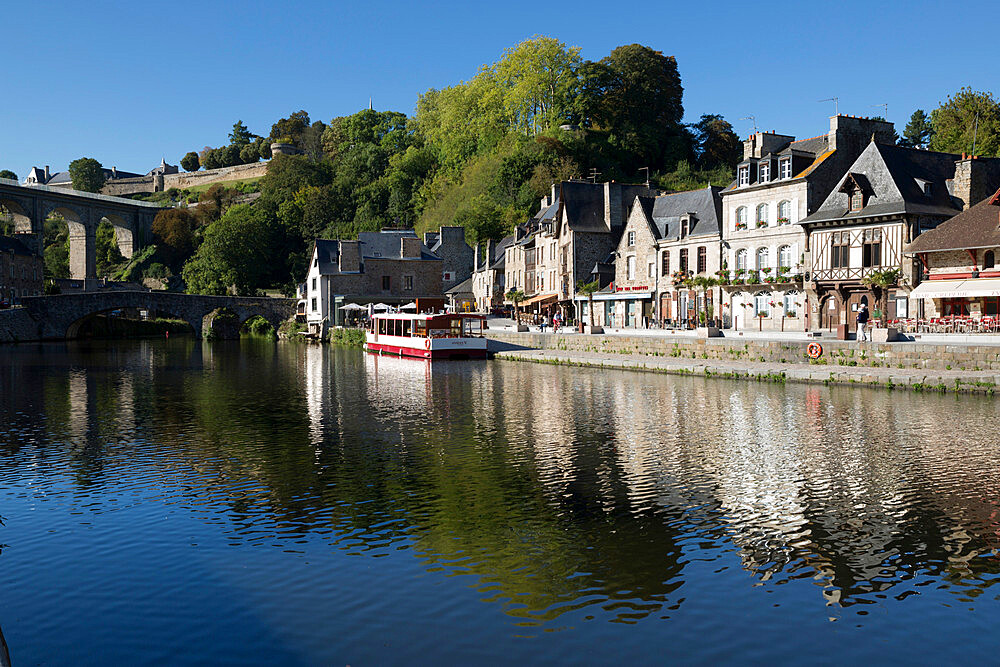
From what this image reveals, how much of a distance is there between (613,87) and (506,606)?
239 ft

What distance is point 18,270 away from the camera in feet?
218

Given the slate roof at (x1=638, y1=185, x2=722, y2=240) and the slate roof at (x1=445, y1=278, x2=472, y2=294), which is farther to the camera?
the slate roof at (x1=445, y1=278, x2=472, y2=294)

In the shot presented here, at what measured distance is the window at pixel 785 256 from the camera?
39531 mm

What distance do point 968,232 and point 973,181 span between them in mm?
7033

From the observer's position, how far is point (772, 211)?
40.6 meters

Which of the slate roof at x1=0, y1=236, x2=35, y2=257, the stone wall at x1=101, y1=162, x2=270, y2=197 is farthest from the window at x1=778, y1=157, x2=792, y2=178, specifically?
the stone wall at x1=101, y1=162, x2=270, y2=197

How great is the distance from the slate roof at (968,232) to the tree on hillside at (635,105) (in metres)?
41.7

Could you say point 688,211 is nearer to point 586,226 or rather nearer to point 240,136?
point 586,226

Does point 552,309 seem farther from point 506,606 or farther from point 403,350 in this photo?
point 506,606

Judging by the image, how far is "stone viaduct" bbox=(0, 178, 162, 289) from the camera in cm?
8456

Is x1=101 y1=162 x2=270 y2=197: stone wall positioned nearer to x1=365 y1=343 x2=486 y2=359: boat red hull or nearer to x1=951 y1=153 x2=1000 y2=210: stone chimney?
x1=365 y1=343 x2=486 y2=359: boat red hull

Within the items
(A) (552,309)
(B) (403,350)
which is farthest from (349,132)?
(B) (403,350)

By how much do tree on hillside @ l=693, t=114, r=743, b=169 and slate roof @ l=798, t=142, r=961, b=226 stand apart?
36.1m

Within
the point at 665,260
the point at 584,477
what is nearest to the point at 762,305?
the point at 665,260
